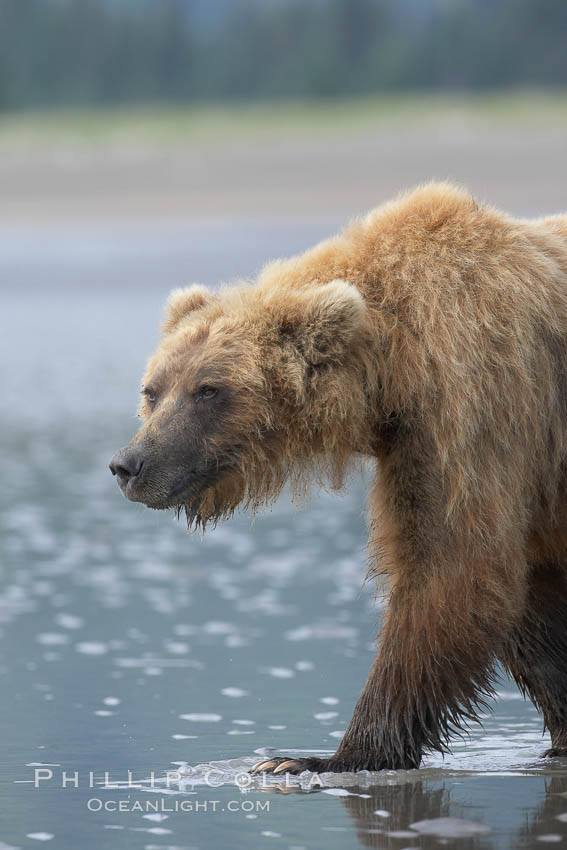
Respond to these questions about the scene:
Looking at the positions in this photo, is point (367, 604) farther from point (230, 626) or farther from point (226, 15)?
point (226, 15)

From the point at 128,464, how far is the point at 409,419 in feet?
2.96

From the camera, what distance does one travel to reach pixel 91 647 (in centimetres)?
707

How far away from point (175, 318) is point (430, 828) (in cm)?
195

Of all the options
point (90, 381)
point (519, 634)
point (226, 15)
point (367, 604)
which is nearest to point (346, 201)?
point (90, 381)

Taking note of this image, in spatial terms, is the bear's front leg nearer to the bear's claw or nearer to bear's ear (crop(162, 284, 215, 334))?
the bear's claw

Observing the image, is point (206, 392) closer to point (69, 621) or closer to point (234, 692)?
point (234, 692)

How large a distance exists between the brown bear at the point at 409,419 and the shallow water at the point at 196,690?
1.24 ft

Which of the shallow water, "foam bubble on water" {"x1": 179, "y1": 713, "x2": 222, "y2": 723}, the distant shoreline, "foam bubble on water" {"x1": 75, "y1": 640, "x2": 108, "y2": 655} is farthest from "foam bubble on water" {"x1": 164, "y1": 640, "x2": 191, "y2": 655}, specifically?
the distant shoreline

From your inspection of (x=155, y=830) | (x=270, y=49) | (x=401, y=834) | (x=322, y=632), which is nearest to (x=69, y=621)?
(x=322, y=632)

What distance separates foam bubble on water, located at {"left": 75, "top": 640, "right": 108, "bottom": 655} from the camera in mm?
6980

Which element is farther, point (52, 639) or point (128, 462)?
point (52, 639)

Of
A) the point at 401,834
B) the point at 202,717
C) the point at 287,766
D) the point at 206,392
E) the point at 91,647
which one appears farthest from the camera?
the point at 91,647

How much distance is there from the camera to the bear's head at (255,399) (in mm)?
4918

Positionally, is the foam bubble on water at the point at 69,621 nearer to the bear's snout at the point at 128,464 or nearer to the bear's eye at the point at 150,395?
the bear's eye at the point at 150,395
